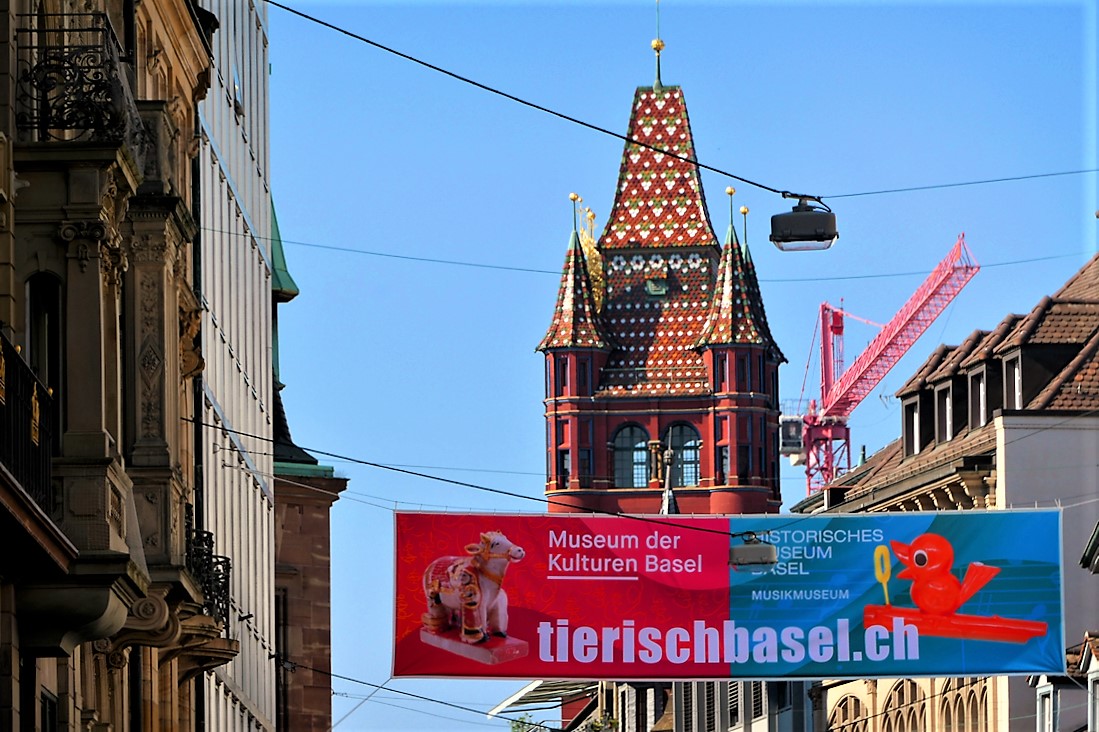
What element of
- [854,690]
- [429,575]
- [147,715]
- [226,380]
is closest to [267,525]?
[429,575]

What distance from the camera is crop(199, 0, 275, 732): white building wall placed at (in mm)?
39312

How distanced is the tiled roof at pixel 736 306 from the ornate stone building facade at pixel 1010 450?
69897mm

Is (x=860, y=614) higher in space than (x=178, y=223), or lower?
lower

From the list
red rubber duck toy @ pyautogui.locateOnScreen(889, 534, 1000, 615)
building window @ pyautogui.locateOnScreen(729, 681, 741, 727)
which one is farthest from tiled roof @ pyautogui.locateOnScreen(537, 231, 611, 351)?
red rubber duck toy @ pyautogui.locateOnScreen(889, 534, 1000, 615)

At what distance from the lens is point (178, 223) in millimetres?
28062

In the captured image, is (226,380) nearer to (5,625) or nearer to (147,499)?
(147,499)

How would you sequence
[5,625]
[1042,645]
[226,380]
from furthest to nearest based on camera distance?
1. [1042,645]
2. [226,380]
3. [5,625]

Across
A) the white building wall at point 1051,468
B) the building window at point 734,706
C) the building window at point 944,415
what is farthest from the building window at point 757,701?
the white building wall at point 1051,468

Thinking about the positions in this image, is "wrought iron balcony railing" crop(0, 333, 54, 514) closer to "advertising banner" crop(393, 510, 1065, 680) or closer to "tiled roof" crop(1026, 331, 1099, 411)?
"advertising banner" crop(393, 510, 1065, 680)

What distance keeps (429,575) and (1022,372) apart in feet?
73.9

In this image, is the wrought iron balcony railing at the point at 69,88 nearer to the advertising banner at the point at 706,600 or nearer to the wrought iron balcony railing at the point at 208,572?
the wrought iron balcony railing at the point at 208,572

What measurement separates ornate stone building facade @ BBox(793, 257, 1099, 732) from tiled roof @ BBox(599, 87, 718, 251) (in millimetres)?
75130

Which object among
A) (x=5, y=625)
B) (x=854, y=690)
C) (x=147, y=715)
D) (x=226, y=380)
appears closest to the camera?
(x=5, y=625)

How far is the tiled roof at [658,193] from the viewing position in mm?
149500
